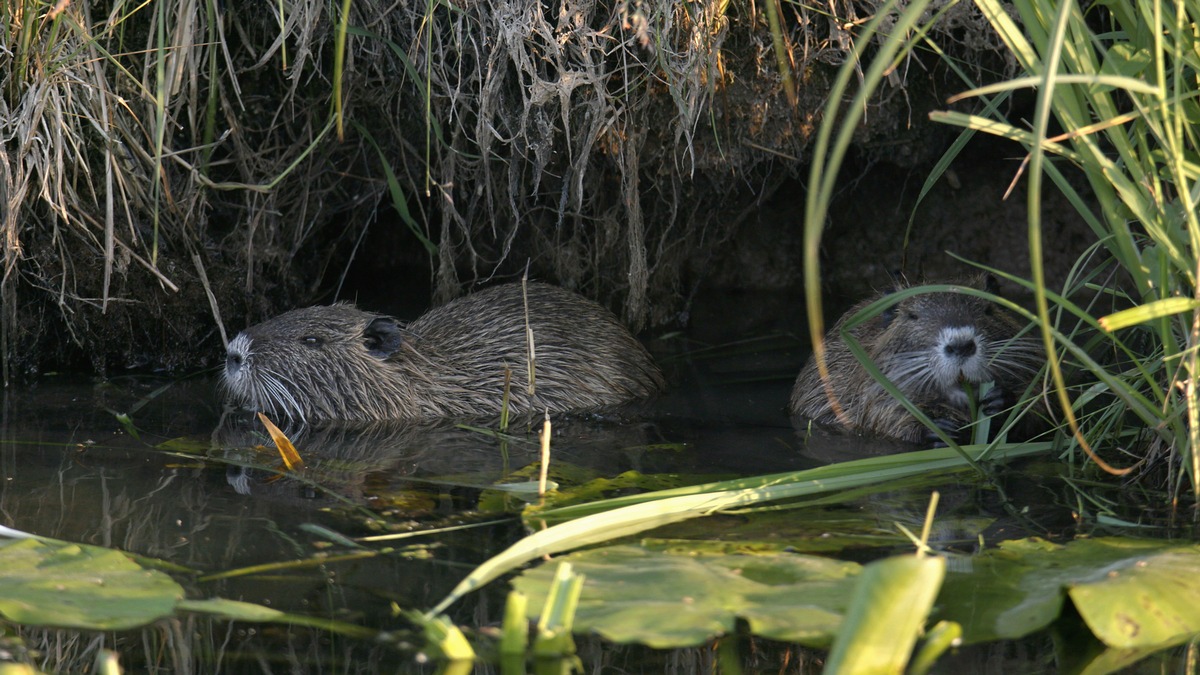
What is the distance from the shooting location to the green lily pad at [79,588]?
7.29 feet

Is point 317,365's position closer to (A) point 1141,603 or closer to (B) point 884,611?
(A) point 1141,603

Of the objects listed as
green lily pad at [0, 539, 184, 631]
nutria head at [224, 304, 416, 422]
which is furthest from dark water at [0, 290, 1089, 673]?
nutria head at [224, 304, 416, 422]

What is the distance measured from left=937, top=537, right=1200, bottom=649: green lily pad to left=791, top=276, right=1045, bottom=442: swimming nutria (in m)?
1.27

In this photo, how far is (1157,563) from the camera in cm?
239

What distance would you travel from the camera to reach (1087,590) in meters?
2.27

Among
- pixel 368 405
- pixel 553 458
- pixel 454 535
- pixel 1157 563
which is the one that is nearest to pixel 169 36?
pixel 368 405

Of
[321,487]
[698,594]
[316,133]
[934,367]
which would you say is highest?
[316,133]

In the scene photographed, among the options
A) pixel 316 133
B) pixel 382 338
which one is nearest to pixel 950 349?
pixel 382 338

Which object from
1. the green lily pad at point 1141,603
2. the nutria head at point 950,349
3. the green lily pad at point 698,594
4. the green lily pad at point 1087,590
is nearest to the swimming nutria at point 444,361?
the nutria head at point 950,349

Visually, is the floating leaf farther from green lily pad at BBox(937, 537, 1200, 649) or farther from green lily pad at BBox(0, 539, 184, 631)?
green lily pad at BBox(0, 539, 184, 631)

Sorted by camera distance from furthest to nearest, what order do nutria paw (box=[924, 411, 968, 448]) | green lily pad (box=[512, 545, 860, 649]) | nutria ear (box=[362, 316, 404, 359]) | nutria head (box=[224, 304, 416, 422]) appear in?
nutria ear (box=[362, 316, 404, 359]) < nutria head (box=[224, 304, 416, 422]) < nutria paw (box=[924, 411, 968, 448]) < green lily pad (box=[512, 545, 860, 649])

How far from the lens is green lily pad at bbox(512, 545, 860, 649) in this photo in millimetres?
2121

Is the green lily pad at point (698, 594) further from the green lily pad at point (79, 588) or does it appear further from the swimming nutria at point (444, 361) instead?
the swimming nutria at point (444, 361)

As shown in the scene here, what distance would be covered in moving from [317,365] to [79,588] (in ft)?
7.75
